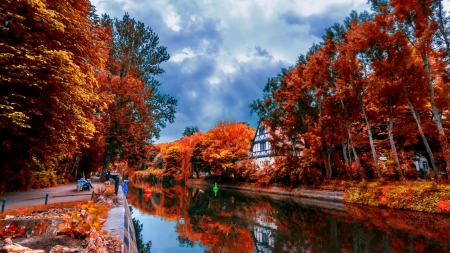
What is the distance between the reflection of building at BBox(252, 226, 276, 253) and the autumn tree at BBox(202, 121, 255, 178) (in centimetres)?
2702

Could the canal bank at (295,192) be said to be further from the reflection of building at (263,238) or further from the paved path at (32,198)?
the paved path at (32,198)

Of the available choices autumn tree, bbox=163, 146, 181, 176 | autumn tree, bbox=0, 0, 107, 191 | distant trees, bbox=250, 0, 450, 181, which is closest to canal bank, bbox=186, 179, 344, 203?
distant trees, bbox=250, 0, 450, 181

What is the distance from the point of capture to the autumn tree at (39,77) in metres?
7.64

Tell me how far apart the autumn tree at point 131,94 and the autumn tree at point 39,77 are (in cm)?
1064

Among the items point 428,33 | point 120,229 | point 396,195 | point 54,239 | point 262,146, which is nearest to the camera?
point 54,239

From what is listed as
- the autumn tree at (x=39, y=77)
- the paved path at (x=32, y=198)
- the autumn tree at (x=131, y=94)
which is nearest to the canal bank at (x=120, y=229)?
the autumn tree at (x=39, y=77)

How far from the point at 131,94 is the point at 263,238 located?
16043mm

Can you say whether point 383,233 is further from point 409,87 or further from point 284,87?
point 284,87

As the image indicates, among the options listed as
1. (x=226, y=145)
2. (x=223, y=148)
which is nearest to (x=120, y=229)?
(x=223, y=148)

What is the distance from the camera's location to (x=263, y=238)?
10.8 meters

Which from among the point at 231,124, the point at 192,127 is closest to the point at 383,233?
the point at 231,124

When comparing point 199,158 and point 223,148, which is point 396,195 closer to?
point 223,148

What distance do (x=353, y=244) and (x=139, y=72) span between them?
22.9m

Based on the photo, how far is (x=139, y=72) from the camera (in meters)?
25.0
